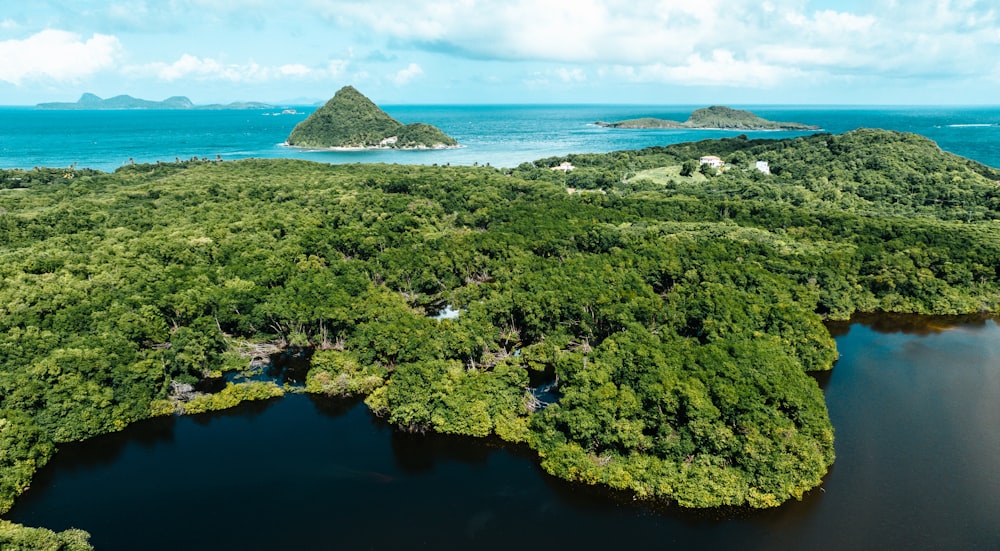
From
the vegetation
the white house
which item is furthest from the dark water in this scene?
the white house

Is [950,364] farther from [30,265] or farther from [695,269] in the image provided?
[30,265]

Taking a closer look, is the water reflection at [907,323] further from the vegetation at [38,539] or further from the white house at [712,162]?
the white house at [712,162]

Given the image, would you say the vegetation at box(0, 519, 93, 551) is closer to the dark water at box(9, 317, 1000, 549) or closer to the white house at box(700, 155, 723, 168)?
the dark water at box(9, 317, 1000, 549)

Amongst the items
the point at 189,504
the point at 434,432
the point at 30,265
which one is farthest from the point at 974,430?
the point at 30,265

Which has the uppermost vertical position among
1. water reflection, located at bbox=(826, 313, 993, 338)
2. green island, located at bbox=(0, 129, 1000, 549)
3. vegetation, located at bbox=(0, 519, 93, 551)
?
green island, located at bbox=(0, 129, 1000, 549)

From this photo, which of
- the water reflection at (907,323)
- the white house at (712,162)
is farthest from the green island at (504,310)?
the white house at (712,162)

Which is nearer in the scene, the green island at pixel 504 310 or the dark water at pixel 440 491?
the dark water at pixel 440 491

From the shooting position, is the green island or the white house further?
the white house

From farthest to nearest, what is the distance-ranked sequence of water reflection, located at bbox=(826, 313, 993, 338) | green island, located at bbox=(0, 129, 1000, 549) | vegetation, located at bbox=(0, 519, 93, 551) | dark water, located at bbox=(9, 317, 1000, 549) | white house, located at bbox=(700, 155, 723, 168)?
white house, located at bbox=(700, 155, 723, 168) → water reflection, located at bbox=(826, 313, 993, 338) → green island, located at bbox=(0, 129, 1000, 549) → dark water, located at bbox=(9, 317, 1000, 549) → vegetation, located at bbox=(0, 519, 93, 551)
